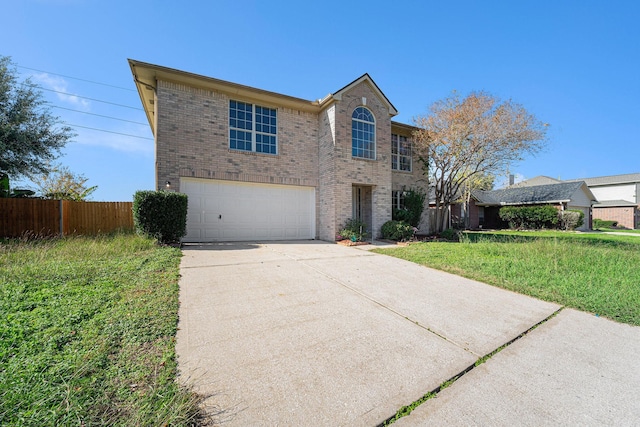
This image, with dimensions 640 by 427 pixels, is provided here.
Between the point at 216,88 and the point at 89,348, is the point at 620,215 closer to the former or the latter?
the point at 216,88

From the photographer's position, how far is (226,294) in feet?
13.3

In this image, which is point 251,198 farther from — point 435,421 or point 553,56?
point 553,56

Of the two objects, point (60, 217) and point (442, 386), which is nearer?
point (442, 386)

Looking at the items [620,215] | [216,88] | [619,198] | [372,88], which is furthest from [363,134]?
[619,198]

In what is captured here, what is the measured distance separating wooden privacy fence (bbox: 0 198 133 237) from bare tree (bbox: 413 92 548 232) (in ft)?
44.7

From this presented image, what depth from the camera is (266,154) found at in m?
10.7

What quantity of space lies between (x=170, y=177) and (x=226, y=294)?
6.86 meters

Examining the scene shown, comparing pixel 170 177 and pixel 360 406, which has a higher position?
pixel 170 177

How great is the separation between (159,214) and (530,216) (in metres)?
27.0

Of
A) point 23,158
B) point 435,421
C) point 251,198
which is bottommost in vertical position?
point 435,421

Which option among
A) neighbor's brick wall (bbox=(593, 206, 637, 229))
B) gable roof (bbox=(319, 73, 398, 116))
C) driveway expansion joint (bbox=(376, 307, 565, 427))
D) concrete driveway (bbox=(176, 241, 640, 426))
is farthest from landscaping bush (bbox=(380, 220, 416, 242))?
neighbor's brick wall (bbox=(593, 206, 637, 229))

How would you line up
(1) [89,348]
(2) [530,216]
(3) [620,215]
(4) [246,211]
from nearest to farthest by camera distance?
(1) [89,348] → (4) [246,211] → (2) [530,216] → (3) [620,215]

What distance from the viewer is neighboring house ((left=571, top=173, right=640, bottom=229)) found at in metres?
26.8

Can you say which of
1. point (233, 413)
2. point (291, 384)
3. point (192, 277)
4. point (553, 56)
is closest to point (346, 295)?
point (291, 384)
